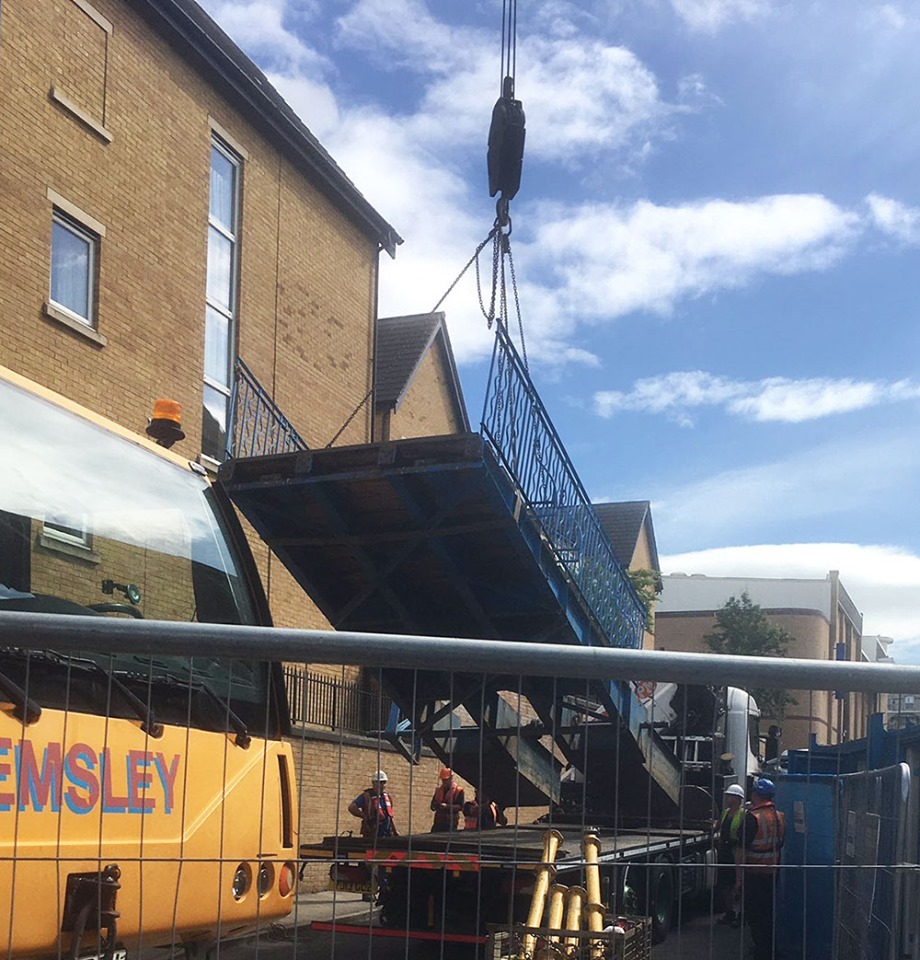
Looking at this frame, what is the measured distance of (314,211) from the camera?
750 inches

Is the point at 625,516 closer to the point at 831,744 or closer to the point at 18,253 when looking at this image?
the point at 18,253

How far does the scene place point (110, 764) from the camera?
3887 millimetres

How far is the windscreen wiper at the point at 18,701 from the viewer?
12.3 ft

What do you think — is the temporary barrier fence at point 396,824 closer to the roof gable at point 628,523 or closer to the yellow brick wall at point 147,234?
the yellow brick wall at point 147,234

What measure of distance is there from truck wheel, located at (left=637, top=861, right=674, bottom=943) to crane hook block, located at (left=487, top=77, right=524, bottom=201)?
7065 mm

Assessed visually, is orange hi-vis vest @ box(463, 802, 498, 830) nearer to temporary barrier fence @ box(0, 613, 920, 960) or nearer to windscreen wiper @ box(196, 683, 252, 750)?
temporary barrier fence @ box(0, 613, 920, 960)

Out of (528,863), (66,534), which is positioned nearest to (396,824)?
(528,863)

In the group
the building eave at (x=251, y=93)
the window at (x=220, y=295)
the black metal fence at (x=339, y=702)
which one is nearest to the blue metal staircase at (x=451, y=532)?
the black metal fence at (x=339, y=702)

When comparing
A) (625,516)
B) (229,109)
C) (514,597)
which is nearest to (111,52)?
(229,109)

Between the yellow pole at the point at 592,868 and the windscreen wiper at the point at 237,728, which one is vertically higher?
the windscreen wiper at the point at 237,728

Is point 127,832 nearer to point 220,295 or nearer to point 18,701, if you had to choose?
point 18,701

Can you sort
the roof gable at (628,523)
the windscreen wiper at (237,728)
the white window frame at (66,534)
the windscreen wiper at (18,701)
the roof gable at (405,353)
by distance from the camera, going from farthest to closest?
1. the roof gable at (628,523)
2. the roof gable at (405,353)
3. the white window frame at (66,534)
4. the windscreen wiper at (237,728)
5. the windscreen wiper at (18,701)

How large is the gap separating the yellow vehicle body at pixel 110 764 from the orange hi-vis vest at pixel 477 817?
1.93ft

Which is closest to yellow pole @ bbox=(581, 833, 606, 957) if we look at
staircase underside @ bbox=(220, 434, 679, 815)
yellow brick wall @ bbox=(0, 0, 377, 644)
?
staircase underside @ bbox=(220, 434, 679, 815)
